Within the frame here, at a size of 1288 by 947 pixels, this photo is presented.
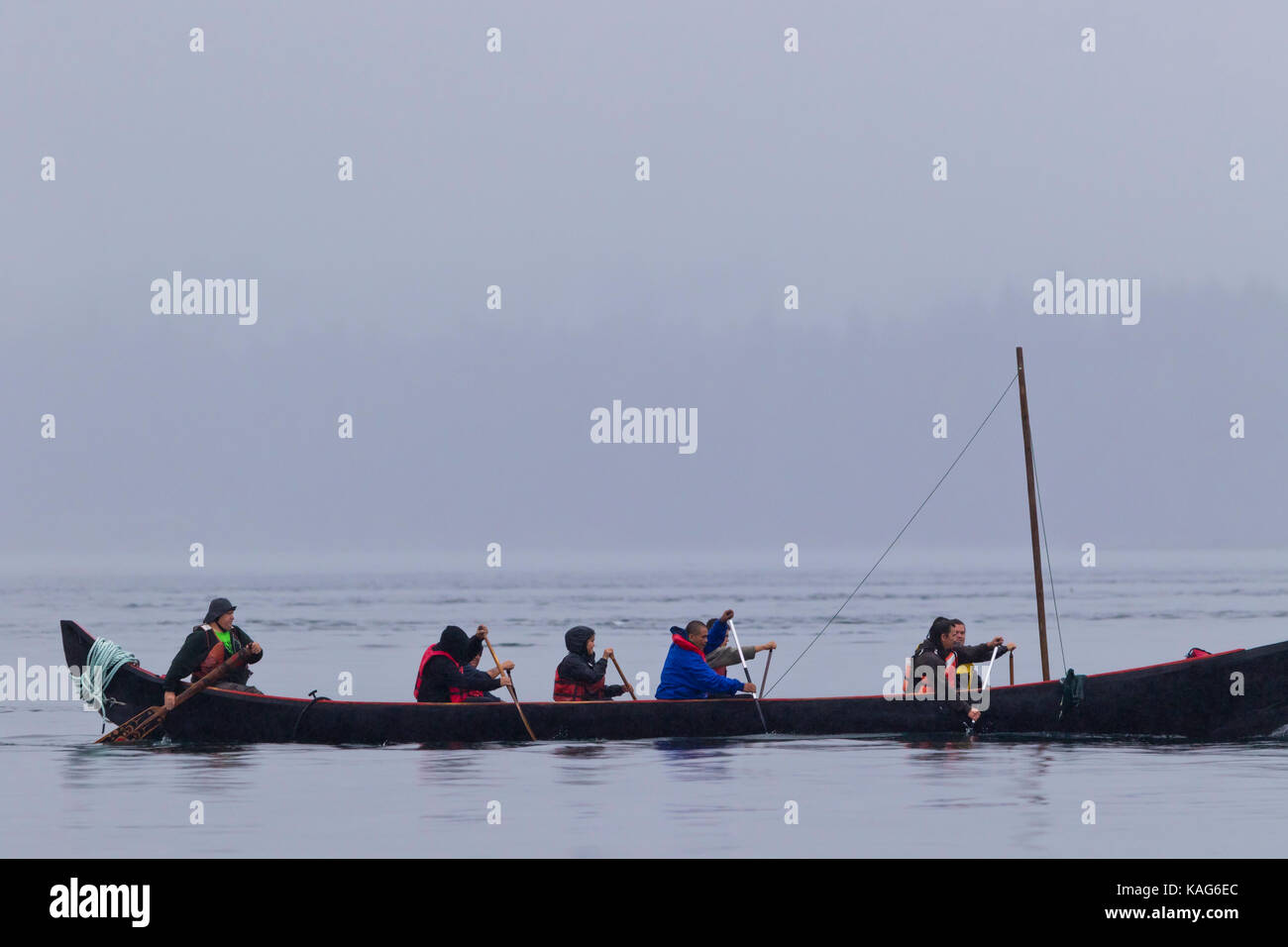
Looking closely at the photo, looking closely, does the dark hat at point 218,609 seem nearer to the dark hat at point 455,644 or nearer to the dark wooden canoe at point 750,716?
the dark wooden canoe at point 750,716

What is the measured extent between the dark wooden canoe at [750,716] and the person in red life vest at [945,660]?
201 millimetres

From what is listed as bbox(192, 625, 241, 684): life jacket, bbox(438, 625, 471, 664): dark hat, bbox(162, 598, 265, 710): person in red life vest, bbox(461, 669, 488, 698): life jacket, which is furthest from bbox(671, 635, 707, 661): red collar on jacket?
bbox(192, 625, 241, 684): life jacket

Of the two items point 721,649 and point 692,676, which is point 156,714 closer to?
point 692,676

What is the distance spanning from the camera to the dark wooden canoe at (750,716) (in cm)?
1964

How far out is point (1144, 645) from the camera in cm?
4356

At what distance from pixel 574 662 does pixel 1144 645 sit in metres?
26.7

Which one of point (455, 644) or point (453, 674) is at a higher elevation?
point (455, 644)

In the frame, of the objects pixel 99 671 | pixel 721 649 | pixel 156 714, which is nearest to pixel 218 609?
pixel 156 714

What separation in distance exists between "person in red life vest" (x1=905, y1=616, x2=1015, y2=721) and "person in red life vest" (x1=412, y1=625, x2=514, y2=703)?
16.2 ft

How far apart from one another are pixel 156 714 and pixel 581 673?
5.20 metres

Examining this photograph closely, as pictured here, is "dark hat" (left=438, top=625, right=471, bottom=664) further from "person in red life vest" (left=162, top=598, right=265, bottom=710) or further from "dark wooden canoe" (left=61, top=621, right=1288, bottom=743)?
"person in red life vest" (left=162, top=598, right=265, bottom=710)

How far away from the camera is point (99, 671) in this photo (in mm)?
21172
